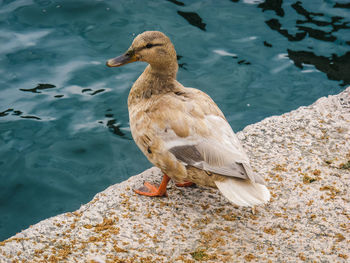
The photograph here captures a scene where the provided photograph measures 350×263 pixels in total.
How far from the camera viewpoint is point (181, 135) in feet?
10.6

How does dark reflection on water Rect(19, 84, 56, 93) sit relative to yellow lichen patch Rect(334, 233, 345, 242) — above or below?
below

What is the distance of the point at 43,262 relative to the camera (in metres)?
2.68

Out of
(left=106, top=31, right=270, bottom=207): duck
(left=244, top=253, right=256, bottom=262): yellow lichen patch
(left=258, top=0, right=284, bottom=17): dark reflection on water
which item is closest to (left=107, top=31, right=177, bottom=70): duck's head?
(left=106, top=31, right=270, bottom=207): duck

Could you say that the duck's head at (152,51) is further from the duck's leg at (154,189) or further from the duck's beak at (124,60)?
the duck's leg at (154,189)

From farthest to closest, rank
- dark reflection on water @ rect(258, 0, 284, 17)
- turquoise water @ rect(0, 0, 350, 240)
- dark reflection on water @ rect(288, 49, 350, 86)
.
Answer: dark reflection on water @ rect(258, 0, 284, 17), dark reflection on water @ rect(288, 49, 350, 86), turquoise water @ rect(0, 0, 350, 240)

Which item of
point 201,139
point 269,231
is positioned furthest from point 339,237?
point 201,139

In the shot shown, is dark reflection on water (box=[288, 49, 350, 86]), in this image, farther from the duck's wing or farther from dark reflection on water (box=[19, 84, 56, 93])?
the duck's wing

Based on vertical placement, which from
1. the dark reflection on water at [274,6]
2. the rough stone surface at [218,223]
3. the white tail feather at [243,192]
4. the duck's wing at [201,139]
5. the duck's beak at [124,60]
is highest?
the duck's beak at [124,60]

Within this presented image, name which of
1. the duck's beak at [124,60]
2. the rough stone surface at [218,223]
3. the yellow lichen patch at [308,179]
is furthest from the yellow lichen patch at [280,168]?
the duck's beak at [124,60]

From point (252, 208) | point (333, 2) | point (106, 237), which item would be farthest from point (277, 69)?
point (106, 237)

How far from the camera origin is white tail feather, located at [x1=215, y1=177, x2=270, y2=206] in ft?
9.65

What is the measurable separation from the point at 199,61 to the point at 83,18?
2.19 m

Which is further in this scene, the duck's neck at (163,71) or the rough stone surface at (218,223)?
the duck's neck at (163,71)

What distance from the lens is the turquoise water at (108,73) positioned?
16.7 feet
